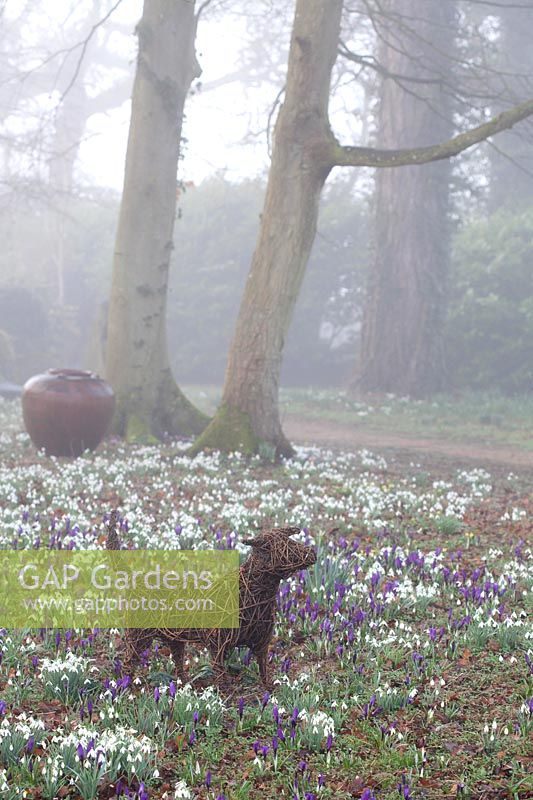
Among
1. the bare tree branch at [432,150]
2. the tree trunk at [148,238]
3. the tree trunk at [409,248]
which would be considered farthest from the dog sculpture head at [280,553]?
the tree trunk at [409,248]

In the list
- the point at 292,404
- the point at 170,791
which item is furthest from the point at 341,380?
the point at 170,791

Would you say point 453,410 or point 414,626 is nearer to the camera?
point 414,626

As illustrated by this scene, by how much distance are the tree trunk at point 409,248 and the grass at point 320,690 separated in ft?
48.8

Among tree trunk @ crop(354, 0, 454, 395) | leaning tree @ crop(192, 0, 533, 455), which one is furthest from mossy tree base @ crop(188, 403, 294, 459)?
tree trunk @ crop(354, 0, 454, 395)

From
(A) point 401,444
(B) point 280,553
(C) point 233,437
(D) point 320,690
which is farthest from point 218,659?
(A) point 401,444

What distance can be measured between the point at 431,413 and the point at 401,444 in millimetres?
4287

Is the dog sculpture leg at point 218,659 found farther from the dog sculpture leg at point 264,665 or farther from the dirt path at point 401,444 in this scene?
the dirt path at point 401,444

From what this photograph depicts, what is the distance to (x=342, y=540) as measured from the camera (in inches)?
271

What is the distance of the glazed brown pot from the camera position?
12.0 meters

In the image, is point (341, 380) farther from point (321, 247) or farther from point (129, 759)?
point (129, 759)

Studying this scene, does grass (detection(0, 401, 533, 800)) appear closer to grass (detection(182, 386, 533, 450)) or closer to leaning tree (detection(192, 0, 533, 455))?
leaning tree (detection(192, 0, 533, 455))

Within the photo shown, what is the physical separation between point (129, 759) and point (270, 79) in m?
49.3

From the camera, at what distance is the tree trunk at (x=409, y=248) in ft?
73.9

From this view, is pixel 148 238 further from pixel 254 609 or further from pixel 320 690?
pixel 320 690
